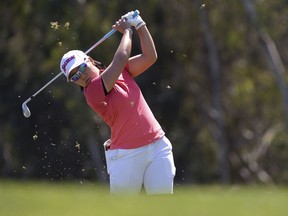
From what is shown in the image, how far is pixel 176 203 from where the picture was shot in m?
7.07

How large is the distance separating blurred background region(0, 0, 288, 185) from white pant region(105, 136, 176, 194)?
1534cm

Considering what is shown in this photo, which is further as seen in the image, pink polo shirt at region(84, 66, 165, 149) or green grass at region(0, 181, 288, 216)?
pink polo shirt at region(84, 66, 165, 149)

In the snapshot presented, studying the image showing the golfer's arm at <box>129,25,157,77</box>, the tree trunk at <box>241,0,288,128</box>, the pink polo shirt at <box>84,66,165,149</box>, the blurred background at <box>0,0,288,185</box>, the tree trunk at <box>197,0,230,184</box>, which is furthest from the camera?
the tree trunk at <box>197,0,230,184</box>

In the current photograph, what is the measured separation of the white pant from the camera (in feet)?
29.7

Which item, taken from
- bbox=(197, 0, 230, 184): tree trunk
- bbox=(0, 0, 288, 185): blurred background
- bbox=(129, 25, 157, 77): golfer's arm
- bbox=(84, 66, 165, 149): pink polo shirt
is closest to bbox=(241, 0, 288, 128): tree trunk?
bbox=(0, 0, 288, 185): blurred background

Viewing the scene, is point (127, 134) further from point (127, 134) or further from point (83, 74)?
point (83, 74)

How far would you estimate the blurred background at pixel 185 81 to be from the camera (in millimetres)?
29109

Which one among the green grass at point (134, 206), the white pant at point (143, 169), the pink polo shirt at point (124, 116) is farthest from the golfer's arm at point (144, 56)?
the green grass at point (134, 206)

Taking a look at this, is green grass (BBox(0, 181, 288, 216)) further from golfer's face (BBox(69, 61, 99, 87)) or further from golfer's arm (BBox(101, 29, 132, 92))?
golfer's face (BBox(69, 61, 99, 87))

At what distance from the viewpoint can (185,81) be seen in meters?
34.3

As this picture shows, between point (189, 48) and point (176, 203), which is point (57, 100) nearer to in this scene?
point (189, 48)

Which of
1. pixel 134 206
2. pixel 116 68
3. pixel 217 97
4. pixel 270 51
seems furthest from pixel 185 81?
pixel 134 206

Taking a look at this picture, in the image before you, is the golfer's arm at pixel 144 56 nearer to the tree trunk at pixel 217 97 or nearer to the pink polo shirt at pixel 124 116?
the pink polo shirt at pixel 124 116

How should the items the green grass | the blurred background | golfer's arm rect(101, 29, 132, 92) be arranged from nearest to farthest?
1. the green grass
2. golfer's arm rect(101, 29, 132, 92)
3. the blurred background
